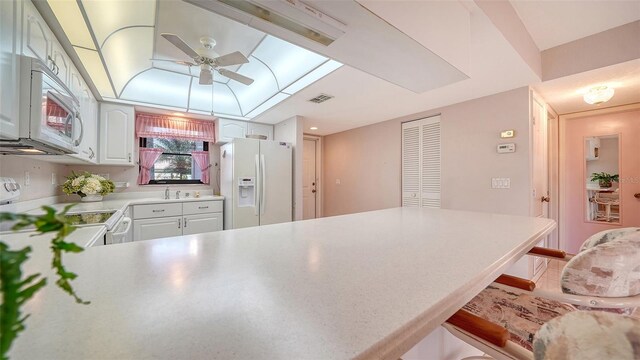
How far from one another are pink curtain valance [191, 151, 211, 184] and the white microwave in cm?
251

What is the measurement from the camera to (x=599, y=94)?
8.23ft

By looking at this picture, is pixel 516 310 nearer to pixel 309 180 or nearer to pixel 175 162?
pixel 175 162

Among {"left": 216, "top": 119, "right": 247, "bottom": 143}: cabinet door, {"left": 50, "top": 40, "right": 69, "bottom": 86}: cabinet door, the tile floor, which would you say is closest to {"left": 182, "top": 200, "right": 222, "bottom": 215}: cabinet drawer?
{"left": 216, "top": 119, "right": 247, "bottom": 143}: cabinet door

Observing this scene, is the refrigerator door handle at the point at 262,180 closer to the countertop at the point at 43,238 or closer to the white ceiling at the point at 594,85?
the countertop at the point at 43,238

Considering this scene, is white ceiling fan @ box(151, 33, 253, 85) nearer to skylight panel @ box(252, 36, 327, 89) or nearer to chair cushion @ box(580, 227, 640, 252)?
skylight panel @ box(252, 36, 327, 89)

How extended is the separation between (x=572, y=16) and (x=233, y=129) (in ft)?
13.0

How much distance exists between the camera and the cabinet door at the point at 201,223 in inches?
136

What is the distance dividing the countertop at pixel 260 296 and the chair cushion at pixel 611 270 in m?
0.19

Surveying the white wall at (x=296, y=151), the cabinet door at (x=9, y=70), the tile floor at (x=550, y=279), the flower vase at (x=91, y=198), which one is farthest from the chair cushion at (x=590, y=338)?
the flower vase at (x=91, y=198)

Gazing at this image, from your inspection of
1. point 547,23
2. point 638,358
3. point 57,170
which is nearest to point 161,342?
point 638,358

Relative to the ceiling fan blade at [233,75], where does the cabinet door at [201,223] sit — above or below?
below

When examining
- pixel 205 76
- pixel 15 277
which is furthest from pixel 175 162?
pixel 15 277

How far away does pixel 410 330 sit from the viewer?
1.68 feet

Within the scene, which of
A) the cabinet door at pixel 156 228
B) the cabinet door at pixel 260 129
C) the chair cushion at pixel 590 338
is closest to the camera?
the chair cushion at pixel 590 338
